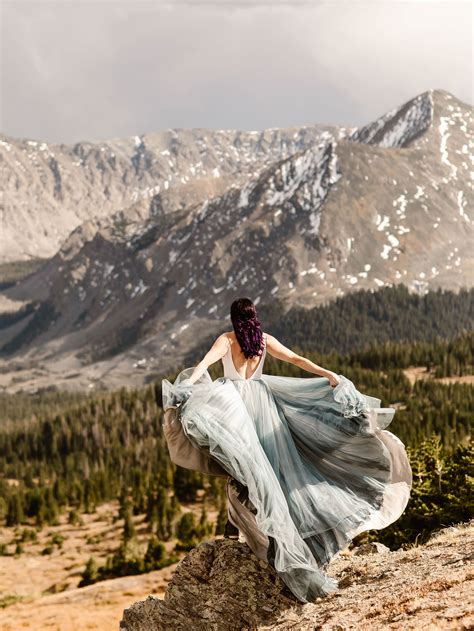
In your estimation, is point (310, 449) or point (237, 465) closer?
point (237, 465)

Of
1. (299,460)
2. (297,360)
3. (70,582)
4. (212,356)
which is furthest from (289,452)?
(70,582)

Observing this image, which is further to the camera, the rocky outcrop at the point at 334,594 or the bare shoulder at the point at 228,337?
the bare shoulder at the point at 228,337

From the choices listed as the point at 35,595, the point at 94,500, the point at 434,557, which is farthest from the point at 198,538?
the point at 434,557

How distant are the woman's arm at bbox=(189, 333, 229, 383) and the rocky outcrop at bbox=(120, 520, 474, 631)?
4.37 metres

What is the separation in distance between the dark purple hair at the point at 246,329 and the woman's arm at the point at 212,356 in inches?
14.4

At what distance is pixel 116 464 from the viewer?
167625mm

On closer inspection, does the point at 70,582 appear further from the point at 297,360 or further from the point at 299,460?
the point at 297,360

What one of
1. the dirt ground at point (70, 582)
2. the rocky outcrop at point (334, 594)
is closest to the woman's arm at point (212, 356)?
the rocky outcrop at point (334, 594)

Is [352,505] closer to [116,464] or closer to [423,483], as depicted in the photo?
[423,483]

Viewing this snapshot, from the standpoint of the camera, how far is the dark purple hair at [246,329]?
45.3ft

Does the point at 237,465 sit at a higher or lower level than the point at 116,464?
higher

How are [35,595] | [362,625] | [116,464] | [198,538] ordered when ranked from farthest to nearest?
[116,464] → [198,538] → [35,595] → [362,625]

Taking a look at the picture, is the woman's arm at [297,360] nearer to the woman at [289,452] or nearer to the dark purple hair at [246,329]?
the woman at [289,452]

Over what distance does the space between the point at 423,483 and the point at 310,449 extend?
71.2ft
